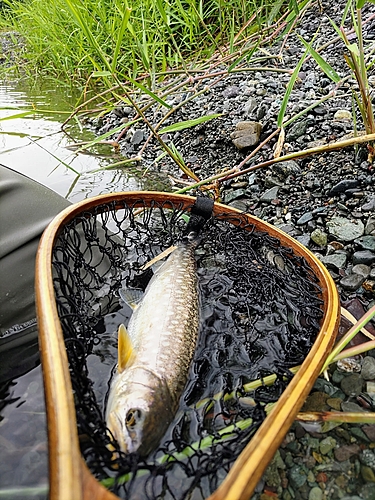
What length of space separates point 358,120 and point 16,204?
8.95 feet

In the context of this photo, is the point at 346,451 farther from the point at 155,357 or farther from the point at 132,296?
the point at 132,296

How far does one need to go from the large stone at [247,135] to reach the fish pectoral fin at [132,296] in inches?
83.1

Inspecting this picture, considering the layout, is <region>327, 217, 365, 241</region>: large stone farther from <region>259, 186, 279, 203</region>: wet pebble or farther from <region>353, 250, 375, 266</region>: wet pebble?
<region>259, 186, 279, 203</region>: wet pebble

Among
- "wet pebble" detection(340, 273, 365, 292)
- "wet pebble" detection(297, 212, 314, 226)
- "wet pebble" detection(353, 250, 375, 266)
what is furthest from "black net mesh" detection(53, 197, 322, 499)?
"wet pebble" detection(297, 212, 314, 226)

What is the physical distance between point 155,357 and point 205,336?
38cm

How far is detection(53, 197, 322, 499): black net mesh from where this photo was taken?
4.36 ft

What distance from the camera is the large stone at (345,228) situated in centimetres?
258

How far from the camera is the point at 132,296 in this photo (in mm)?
2289

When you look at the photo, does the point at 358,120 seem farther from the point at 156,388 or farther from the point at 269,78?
the point at 156,388

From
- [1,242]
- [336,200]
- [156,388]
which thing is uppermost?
[1,242]

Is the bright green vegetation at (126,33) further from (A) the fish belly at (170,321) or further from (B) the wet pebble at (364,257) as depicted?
(A) the fish belly at (170,321)

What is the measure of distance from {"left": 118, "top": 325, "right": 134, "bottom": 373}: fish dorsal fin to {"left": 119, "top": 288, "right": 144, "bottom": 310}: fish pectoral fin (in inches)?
19.9

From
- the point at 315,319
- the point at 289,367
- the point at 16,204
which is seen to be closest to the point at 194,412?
the point at 289,367

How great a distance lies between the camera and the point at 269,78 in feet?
15.8
